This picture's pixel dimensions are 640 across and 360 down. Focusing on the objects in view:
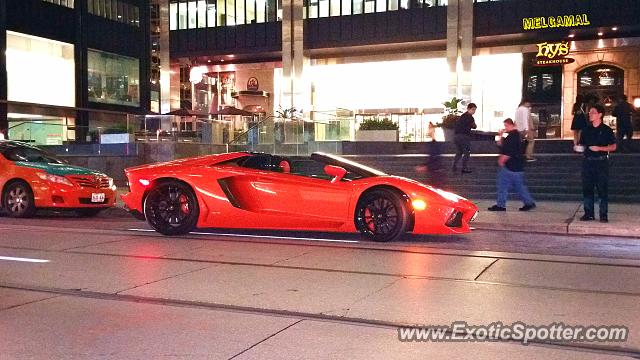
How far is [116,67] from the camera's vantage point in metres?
46.3

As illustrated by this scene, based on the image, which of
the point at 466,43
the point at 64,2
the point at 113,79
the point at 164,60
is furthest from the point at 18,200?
the point at 113,79

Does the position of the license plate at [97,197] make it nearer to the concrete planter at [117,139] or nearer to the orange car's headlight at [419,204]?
the orange car's headlight at [419,204]

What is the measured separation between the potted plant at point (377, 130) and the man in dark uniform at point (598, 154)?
49.4 feet

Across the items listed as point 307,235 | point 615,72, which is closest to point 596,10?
point 615,72

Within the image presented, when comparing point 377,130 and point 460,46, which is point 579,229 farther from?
point 460,46

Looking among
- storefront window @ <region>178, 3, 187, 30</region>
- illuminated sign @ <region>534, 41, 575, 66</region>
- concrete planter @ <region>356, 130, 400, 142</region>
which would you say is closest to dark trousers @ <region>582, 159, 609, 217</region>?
concrete planter @ <region>356, 130, 400, 142</region>

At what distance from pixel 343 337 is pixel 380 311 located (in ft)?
2.48

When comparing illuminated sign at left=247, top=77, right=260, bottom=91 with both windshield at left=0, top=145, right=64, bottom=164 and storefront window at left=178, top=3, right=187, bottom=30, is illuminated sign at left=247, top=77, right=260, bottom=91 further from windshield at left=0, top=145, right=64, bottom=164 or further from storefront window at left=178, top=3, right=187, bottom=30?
windshield at left=0, top=145, right=64, bottom=164

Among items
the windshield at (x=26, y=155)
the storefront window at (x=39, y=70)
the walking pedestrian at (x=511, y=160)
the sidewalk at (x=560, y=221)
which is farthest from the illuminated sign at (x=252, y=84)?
the walking pedestrian at (x=511, y=160)

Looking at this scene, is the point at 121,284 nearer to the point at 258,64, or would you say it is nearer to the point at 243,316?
the point at 243,316

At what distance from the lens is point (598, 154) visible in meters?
10.1

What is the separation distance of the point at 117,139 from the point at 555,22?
21295mm

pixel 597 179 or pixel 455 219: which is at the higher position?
pixel 597 179

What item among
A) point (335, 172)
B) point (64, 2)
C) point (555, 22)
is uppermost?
point (64, 2)
